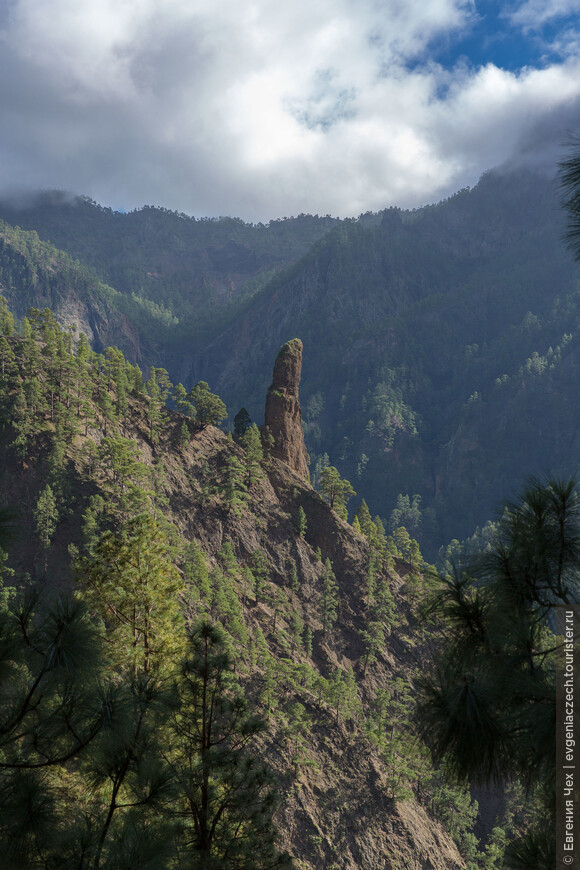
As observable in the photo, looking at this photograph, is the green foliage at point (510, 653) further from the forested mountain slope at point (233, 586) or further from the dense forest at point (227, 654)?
the forested mountain slope at point (233, 586)

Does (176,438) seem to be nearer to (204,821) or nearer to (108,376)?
(108,376)

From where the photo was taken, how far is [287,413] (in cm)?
7325

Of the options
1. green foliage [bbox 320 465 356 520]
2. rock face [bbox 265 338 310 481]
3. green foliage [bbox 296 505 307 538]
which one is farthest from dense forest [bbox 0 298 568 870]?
rock face [bbox 265 338 310 481]

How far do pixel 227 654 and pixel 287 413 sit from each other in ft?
195

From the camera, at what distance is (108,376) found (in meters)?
62.8

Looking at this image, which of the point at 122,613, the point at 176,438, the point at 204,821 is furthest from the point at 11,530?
the point at 176,438

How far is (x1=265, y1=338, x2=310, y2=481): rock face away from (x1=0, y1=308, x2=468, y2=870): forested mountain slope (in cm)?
340

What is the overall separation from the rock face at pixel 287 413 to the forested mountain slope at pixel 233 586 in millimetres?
3398

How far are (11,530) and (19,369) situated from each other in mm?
50371

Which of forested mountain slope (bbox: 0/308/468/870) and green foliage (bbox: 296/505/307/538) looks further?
green foliage (bbox: 296/505/307/538)

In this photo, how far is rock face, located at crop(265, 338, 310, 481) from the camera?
71688 millimetres

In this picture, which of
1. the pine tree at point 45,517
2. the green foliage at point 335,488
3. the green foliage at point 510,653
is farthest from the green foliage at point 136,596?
the green foliage at point 335,488

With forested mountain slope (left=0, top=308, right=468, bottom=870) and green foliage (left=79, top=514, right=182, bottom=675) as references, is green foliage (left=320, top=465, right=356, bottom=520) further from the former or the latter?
green foliage (left=79, top=514, right=182, bottom=675)

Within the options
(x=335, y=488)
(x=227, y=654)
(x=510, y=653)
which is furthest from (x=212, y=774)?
(x=335, y=488)
